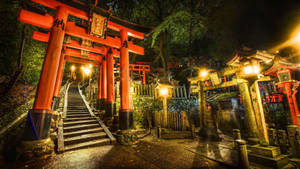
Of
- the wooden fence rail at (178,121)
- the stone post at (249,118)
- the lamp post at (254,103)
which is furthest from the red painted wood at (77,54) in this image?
the stone post at (249,118)

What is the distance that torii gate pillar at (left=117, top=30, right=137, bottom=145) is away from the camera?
6176 mm

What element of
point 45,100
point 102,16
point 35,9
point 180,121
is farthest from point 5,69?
point 180,121

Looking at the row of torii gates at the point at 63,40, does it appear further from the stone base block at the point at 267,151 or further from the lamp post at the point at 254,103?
the lamp post at the point at 254,103

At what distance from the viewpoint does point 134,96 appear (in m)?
10.7

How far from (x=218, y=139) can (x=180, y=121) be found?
229 centimetres

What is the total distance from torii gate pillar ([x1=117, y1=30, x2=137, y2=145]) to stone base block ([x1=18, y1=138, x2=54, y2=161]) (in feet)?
9.47

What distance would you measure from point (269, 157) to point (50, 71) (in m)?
8.82

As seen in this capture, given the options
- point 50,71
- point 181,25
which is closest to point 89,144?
point 50,71

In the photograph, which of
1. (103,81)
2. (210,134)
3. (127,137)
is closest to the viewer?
(127,137)

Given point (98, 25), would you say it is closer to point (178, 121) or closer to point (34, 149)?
point (34, 149)

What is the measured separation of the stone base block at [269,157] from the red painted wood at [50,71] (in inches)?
321

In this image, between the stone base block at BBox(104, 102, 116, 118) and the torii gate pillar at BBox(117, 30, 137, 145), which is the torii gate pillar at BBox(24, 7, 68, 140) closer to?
the torii gate pillar at BBox(117, 30, 137, 145)

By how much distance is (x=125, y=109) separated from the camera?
671 cm

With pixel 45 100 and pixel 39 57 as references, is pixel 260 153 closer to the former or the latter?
pixel 45 100
